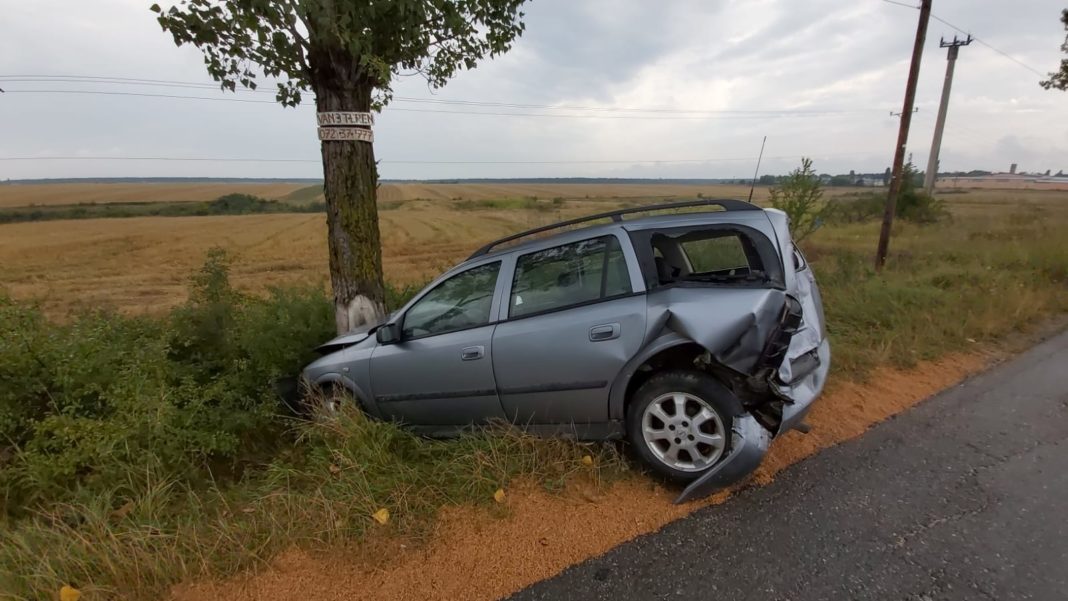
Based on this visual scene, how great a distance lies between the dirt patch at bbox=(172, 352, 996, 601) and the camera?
2.42 m

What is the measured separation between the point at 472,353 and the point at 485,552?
4.23ft

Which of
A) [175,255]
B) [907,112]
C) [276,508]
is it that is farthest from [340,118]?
[175,255]

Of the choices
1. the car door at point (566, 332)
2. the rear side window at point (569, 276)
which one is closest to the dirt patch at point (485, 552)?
the car door at point (566, 332)

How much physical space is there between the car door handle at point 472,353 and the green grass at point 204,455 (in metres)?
0.52

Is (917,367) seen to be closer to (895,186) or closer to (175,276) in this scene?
(895,186)

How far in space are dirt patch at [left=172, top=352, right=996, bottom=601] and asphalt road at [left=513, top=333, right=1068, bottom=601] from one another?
4.1 inches

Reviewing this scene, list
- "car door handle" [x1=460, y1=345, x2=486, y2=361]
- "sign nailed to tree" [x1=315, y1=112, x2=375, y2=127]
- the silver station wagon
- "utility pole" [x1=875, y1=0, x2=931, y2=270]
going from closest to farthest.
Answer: the silver station wagon < "car door handle" [x1=460, y1=345, x2=486, y2=361] < "sign nailed to tree" [x1=315, y1=112, x2=375, y2=127] < "utility pole" [x1=875, y1=0, x2=931, y2=270]

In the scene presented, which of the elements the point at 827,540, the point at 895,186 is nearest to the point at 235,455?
the point at 827,540

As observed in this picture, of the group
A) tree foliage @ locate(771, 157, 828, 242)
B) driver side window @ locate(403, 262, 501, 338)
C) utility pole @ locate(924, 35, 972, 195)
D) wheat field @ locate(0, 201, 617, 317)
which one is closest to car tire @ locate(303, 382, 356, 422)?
driver side window @ locate(403, 262, 501, 338)

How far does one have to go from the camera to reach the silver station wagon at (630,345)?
9.68 feet

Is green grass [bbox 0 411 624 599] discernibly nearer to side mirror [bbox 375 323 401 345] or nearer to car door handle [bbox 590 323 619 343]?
side mirror [bbox 375 323 401 345]

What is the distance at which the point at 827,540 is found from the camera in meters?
2.56

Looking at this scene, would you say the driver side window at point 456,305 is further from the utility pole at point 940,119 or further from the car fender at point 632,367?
the utility pole at point 940,119

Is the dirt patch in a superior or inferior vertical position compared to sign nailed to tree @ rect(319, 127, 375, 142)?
inferior
